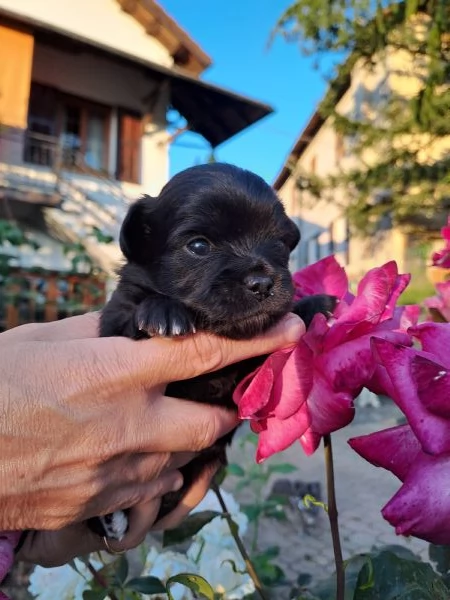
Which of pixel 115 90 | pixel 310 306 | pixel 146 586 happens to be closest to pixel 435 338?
pixel 310 306

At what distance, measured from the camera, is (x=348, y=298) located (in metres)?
0.91

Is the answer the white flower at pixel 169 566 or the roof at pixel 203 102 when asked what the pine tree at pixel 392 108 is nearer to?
the roof at pixel 203 102

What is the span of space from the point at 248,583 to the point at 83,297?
3031 millimetres

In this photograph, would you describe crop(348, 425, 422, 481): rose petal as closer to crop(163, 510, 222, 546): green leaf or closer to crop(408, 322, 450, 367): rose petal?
crop(408, 322, 450, 367): rose petal

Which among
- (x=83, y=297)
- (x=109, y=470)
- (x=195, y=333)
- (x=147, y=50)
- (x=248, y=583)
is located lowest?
(x=83, y=297)

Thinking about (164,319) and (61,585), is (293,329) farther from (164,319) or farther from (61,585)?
(61,585)

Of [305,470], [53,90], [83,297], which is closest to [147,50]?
[53,90]

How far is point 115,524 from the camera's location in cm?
117

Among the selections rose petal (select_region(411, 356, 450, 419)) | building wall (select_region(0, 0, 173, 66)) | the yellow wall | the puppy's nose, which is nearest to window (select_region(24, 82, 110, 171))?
the yellow wall

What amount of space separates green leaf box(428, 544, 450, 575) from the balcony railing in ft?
6.68

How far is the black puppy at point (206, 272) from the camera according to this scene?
0.99m

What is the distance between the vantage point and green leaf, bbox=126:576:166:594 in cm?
103

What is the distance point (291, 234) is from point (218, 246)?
0.65ft

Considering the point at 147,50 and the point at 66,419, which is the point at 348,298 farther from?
the point at 147,50
